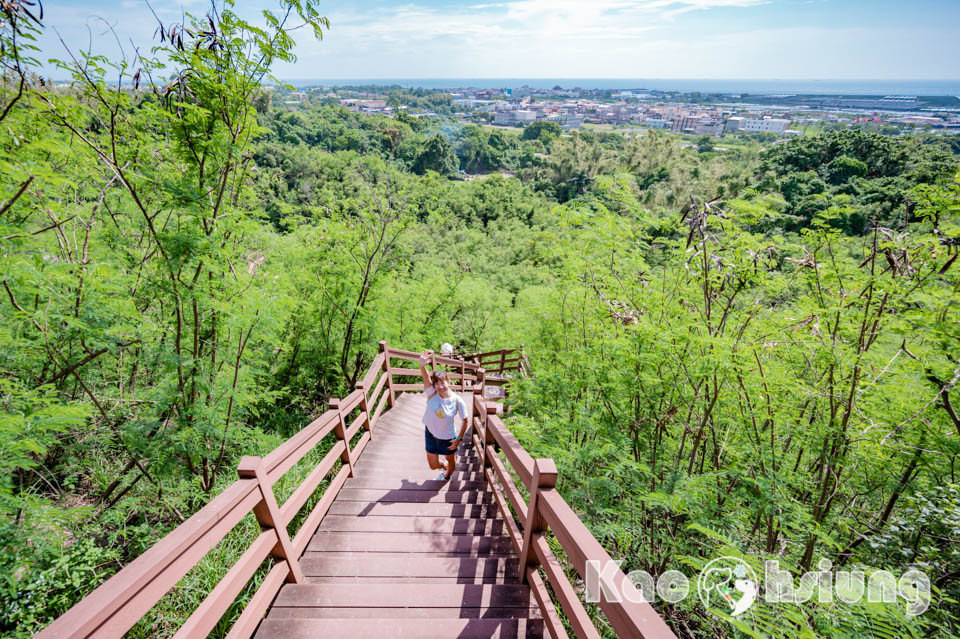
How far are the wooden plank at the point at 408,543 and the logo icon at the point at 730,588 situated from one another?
1.31m

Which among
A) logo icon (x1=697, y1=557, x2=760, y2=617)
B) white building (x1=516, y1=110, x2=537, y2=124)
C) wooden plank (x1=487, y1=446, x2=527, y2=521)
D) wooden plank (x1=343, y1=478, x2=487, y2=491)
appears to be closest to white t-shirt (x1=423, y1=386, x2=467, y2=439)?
wooden plank (x1=343, y1=478, x2=487, y2=491)

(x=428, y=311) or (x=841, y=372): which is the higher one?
(x=841, y=372)

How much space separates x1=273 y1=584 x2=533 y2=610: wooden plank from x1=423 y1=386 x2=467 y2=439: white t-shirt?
172 cm

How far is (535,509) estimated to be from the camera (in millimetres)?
2260

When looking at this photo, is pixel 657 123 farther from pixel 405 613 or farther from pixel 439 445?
pixel 405 613

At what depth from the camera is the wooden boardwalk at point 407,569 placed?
218cm

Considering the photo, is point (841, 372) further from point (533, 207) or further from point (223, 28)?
point (533, 207)

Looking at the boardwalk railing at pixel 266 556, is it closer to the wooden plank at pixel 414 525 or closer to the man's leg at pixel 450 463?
the wooden plank at pixel 414 525

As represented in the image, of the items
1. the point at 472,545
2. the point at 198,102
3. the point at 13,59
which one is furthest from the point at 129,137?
the point at 472,545

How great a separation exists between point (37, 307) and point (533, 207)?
4796 cm

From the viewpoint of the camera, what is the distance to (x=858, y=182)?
2680 cm

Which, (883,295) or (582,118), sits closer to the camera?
(883,295)

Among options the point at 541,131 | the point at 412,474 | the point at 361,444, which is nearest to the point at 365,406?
the point at 361,444

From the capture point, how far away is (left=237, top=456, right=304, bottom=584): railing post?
2207 millimetres
